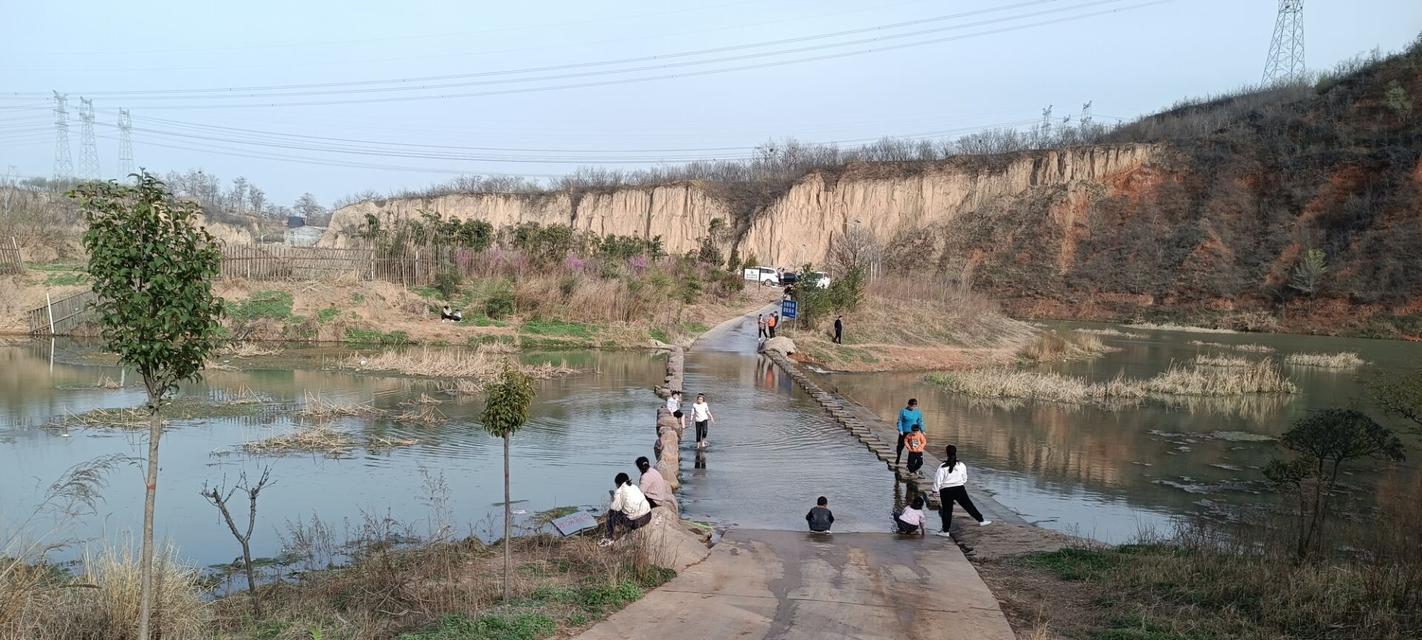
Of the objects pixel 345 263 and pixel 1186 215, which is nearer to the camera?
pixel 345 263

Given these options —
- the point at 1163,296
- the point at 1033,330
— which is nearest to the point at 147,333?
the point at 1033,330

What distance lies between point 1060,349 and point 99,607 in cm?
3889

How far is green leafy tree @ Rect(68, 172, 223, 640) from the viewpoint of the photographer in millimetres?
6152

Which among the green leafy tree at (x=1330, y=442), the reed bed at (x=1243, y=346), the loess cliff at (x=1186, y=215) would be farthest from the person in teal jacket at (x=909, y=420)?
the loess cliff at (x=1186, y=215)

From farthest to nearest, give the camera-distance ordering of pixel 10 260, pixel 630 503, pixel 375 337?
pixel 10 260 < pixel 375 337 < pixel 630 503

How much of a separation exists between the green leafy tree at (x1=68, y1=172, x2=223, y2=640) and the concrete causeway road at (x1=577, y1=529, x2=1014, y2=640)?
12.0ft

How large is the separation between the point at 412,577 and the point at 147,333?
3515mm

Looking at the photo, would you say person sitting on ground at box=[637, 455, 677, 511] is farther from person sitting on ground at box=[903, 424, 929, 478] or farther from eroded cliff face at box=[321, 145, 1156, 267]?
eroded cliff face at box=[321, 145, 1156, 267]

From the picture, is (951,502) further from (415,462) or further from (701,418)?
(415,462)

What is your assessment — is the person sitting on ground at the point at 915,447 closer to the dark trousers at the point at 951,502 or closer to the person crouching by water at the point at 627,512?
the dark trousers at the point at 951,502

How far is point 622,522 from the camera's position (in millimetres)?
10141

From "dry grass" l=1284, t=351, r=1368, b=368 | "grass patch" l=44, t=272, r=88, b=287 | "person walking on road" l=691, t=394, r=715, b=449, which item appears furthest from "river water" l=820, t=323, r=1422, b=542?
"grass patch" l=44, t=272, r=88, b=287

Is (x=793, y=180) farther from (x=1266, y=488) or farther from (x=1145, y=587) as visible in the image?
(x=1145, y=587)

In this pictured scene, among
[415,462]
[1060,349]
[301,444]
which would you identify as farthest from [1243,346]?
[301,444]
